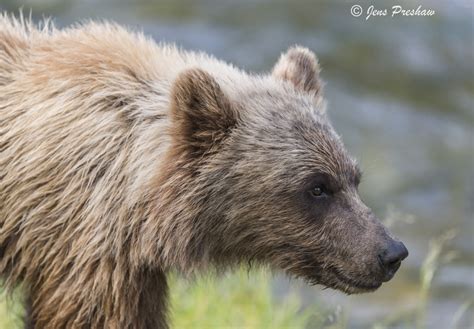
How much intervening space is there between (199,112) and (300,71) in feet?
3.58

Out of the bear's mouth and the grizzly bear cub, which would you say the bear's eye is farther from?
the bear's mouth

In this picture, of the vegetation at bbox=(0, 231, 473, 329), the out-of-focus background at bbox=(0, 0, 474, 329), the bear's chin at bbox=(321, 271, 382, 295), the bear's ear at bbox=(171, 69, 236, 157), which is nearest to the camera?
the bear's ear at bbox=(171, 69, 236, 157)

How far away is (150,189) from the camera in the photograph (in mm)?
5832

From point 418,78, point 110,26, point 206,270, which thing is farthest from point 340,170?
point 418,78

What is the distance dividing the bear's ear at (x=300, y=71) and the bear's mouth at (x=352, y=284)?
1.30 metres

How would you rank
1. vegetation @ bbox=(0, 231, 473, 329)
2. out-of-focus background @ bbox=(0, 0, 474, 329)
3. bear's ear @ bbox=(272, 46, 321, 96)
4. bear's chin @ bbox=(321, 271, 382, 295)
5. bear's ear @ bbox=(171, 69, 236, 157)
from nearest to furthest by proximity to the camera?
bear's ear @ bbox=(171, 69, 236, 157)
bear's chin @ bbox=(321, 271, 382, 295)
bear's ear @ bbox=(272, 46, 321, 96)
vegetation @ bbox=(0, 231, 473, 329)
out-of-focus background @ bbox=(0, 0, 474, 329)

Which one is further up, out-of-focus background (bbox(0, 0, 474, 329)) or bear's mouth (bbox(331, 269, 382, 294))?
out-of-focus background (bbox(0, 0, 474, 329))

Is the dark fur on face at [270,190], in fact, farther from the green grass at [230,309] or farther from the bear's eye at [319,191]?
the green grass at [230,309]

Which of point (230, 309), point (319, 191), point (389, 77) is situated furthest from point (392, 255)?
point (389, 77)

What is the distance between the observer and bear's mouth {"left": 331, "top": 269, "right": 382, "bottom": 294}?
19.7ft

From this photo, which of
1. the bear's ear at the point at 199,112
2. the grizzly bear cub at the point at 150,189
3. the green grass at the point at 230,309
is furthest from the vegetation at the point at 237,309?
the bear's ear at the point at 199,112

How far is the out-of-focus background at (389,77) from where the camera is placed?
14469 mm

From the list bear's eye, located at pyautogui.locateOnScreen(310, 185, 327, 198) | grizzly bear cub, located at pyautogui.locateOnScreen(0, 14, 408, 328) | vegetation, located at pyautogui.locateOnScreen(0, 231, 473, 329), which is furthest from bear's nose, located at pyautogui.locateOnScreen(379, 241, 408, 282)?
vegetation, located at pyautogui.locateOnScreen(0, 231, 473, 329)

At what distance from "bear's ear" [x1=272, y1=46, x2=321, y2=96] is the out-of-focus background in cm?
686
